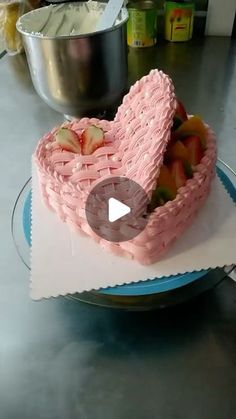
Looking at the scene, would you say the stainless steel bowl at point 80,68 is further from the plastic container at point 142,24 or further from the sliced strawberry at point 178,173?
the sliced strawberry at point 178,173

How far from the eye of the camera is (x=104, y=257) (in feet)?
1.62

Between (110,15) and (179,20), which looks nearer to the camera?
(110,15)

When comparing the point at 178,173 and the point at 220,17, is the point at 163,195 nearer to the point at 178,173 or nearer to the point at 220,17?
the point at 178,173

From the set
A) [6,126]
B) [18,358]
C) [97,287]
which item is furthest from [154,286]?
[6,126]

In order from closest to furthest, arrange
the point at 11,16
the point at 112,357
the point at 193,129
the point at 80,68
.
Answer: the point at 112,357 < the point at 193,129 < the point at 80,68 < the point at 11,16

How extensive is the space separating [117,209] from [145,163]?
0.22ft

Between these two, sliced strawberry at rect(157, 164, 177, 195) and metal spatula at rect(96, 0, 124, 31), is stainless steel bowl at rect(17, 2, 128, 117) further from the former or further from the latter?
sliced strawberry at rect(157, 164, 177, 195)

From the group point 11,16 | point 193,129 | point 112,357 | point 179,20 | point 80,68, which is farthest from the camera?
point 179,20

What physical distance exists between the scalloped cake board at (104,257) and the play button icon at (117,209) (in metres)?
0.04

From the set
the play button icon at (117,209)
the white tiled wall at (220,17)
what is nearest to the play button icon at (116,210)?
the play button icon at (117,209)

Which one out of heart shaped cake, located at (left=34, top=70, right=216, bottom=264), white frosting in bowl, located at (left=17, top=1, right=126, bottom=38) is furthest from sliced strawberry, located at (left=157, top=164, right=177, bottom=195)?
white frosting in bowl, located at (left=17, top=1, right=126, bottom=38)

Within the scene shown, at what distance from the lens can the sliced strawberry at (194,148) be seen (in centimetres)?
52

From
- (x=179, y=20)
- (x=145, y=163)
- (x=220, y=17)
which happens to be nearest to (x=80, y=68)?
(x=145, y=163)

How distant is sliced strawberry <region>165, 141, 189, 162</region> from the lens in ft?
1.66
